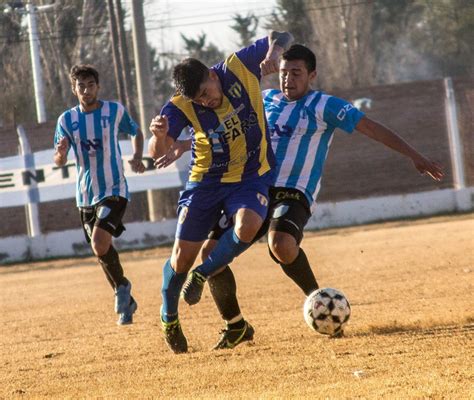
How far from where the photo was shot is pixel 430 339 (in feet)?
22.9

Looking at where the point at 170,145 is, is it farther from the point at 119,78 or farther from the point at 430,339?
the point at 119,78

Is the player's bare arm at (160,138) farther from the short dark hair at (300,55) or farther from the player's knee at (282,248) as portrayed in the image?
the short dark hair at (300,55)

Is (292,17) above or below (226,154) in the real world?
above

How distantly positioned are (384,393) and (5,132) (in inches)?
779

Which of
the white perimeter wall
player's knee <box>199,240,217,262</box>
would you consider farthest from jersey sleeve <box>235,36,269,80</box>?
the white perimeter wall

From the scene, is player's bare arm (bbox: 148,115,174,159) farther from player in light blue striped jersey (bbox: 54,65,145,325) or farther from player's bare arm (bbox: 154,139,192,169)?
player in light blue striped jersey (bbox: 54,65,145,325)

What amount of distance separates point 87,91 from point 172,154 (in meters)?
2.83

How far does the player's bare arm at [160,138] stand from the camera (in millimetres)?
6832

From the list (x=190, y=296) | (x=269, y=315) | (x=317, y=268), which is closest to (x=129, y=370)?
(x=190, y=296)

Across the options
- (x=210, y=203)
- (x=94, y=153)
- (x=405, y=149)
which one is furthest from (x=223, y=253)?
(x=94, y=153)

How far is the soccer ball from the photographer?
293 inches

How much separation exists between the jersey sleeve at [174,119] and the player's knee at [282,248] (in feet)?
3.43

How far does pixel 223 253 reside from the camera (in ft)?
23.8

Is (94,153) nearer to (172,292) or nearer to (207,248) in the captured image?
(207,248)
